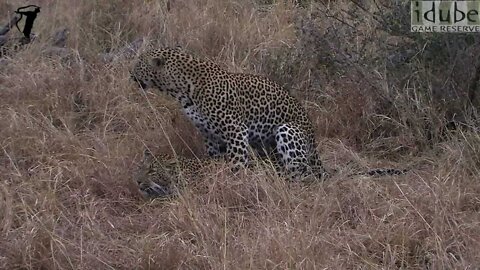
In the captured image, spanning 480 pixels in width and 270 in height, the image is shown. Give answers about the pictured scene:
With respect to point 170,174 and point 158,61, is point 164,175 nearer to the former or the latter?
point 170,174

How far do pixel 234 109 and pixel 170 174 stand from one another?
662mm

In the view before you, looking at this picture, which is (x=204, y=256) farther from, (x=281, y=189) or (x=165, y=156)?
(x=165, y=156)

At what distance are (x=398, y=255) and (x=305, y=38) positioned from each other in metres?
2.66

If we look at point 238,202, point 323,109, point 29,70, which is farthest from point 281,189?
point 29,70

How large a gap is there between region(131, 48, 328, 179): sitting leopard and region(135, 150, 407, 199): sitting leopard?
297 millimetres

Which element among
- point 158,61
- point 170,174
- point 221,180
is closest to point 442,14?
point 158,61

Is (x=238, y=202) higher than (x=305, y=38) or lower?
lower

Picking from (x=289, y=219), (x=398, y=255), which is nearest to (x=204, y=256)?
(x=289, y=219)

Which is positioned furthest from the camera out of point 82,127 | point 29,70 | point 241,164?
point 29,70

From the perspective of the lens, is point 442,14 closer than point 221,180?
No

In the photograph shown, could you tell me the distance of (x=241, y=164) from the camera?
190 inches

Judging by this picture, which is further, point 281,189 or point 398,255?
point 281,189

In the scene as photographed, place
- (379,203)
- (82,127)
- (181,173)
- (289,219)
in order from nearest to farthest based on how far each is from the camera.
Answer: (289,219) < (379,203) < (181,173) < (82,127)

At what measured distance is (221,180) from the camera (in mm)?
4457
